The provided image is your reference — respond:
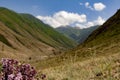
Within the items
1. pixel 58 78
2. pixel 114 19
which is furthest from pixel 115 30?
pixel 58 78

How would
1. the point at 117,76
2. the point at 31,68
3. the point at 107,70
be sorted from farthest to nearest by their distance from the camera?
1. the point at 107,70
2. the point at 117,76
3. the point at 31,68

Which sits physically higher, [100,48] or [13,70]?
[100,48]

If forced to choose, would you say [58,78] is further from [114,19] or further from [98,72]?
[114,19]

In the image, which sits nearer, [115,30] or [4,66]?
[4,66]

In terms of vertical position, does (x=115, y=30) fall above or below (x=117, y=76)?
above

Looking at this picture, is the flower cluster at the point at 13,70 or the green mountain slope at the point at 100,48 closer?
the flower cluster at the point at 13,70

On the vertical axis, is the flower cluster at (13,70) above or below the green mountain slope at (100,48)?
below

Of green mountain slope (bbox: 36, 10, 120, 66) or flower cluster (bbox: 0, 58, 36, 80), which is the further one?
green mountain slope (bbox: 36, 10, 120, 66)

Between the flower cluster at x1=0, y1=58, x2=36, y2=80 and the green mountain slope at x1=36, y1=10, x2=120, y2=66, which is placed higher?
the green mountain slope at x1=36, y1=10, x2=120, y2=66

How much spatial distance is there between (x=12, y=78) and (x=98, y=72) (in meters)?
6.70

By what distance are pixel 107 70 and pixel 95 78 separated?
89 centimetres

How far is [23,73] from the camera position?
5312 millimetres

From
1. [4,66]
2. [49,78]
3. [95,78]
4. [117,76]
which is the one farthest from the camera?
[49,78]

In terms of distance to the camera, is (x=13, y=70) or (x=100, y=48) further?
(x=100, y=48)
